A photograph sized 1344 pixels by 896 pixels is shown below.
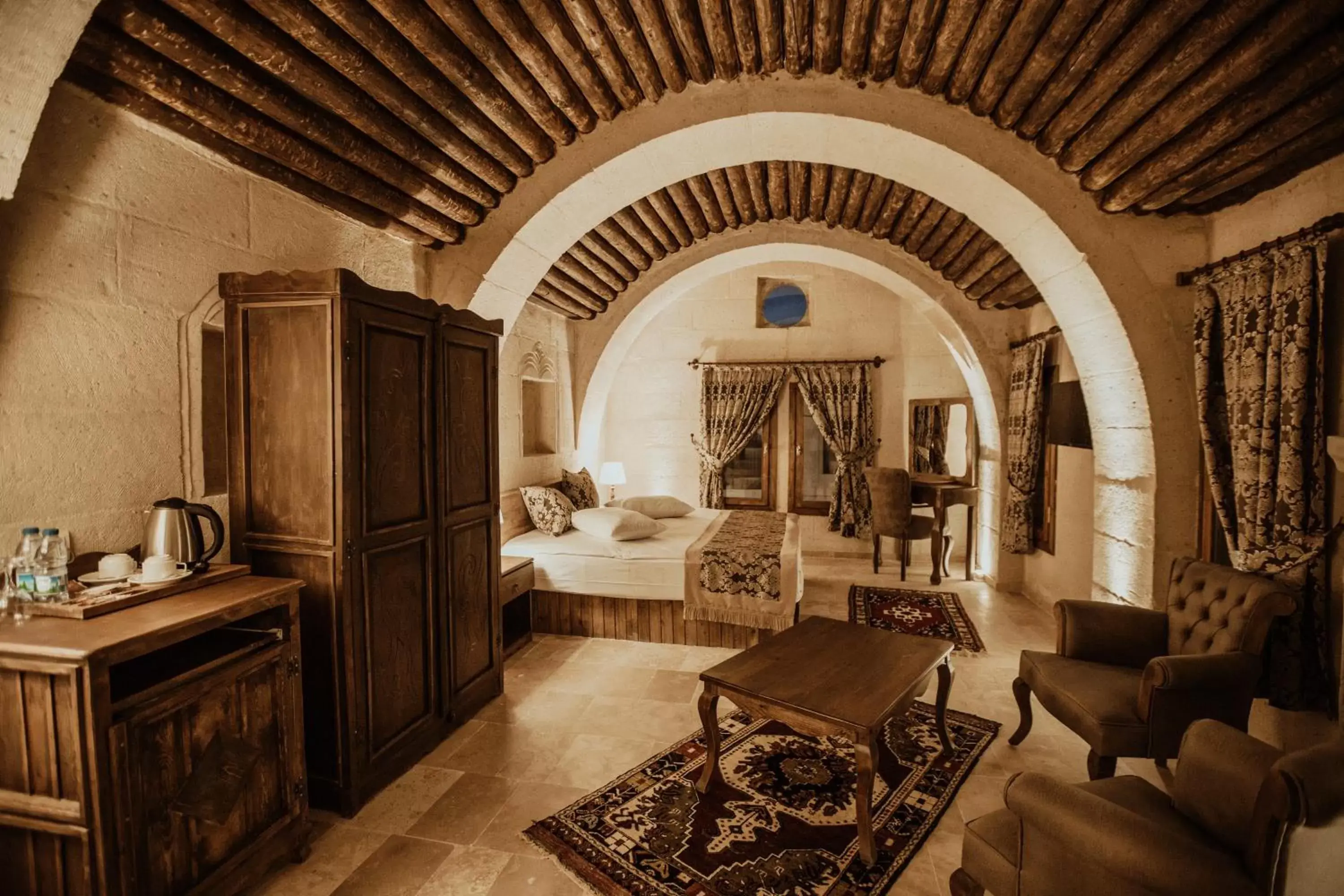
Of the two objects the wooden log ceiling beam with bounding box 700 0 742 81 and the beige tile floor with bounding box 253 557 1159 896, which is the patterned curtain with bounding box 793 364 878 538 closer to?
the beige tile floor with bounding box 253 557 1159 896

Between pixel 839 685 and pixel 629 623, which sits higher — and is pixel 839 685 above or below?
above

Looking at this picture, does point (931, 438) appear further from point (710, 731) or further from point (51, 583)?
point (51, 583)

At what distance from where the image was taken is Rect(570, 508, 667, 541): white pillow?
179 inches

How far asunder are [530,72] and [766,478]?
5.56m

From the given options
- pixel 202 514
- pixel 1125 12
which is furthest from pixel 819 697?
pixel 1125 12

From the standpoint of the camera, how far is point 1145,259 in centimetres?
324

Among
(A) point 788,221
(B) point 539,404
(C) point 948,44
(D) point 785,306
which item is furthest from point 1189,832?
(D) point 785,306

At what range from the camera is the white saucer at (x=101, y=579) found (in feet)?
6.51

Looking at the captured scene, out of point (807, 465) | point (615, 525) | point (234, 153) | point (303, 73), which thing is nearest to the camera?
point (303, 73)

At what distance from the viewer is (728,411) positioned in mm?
7352

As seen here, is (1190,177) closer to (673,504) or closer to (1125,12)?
(1125,12)

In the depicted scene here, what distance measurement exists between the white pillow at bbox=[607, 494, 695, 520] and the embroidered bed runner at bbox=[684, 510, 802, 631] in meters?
1.29

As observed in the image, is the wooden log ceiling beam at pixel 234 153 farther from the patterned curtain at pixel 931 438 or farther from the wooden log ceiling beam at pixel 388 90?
the patterned curtain at pixel 931 438

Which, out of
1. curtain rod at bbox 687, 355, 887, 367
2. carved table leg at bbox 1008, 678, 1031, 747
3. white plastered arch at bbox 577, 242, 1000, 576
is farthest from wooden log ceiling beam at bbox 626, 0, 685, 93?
curtain rod at bbox 687, 355, 887, 367
